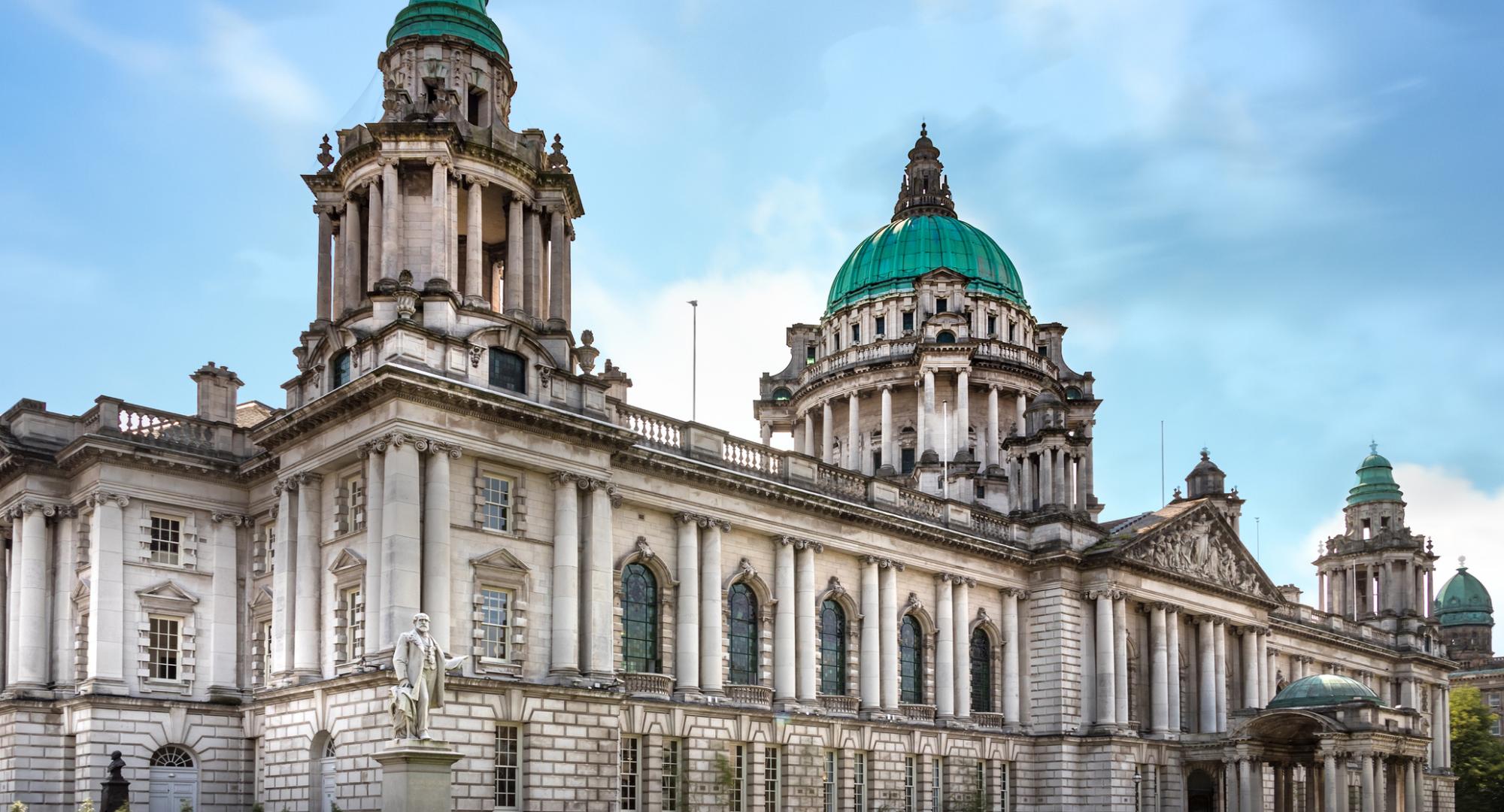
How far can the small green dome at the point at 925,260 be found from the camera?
8450 cm

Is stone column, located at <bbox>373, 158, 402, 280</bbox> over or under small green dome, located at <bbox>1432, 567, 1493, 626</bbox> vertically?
over

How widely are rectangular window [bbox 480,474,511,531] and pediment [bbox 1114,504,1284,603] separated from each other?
28.4m

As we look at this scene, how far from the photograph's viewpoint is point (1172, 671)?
6481 cm

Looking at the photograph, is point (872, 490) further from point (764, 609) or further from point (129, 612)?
point (129, 612)

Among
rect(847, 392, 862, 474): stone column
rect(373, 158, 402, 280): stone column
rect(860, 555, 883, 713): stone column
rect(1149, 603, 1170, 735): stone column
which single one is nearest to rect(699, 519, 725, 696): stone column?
rect(860, 555, 883, 713): stone column

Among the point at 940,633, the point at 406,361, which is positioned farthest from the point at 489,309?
the point at 940,633

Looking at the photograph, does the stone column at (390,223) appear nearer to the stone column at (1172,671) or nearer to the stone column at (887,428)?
the stone column at (1172,671)

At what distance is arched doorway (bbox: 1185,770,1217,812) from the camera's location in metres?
66.1

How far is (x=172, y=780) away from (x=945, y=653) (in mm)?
27281

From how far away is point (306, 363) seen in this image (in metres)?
45.5

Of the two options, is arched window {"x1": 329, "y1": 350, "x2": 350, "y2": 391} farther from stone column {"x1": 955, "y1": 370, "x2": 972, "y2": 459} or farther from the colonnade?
stone column {"x1": 955, "y1": 370, "x2": 972, "y2": 459}

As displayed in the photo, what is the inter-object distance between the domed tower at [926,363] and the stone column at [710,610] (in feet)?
79.6

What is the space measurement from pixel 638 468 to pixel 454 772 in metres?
11.7

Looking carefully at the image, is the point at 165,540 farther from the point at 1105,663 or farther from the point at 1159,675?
the point at 1159,675
